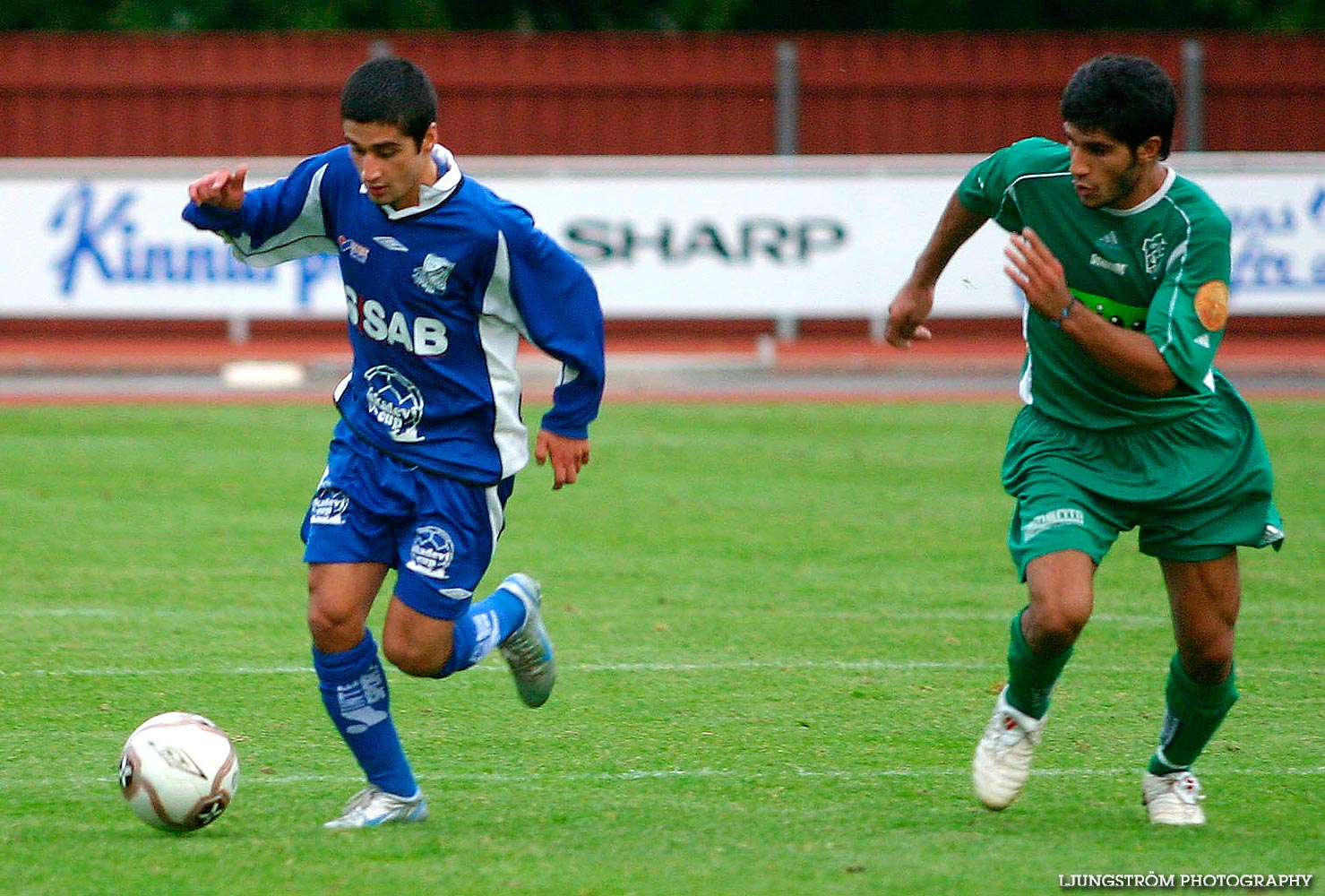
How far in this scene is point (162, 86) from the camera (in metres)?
21.0

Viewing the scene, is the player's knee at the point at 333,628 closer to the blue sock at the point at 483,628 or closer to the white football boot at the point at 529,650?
the blue sock at the point at 483,628

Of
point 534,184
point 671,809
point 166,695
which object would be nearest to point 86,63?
point 534,184

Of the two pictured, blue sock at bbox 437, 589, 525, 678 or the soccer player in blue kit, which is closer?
the soccer player in blue kit

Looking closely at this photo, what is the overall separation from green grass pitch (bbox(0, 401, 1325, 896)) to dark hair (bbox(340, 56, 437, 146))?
5.99 feet

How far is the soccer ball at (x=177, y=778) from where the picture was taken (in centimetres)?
450

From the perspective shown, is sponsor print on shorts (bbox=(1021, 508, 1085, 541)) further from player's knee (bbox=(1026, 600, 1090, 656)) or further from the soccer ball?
the soccer ball

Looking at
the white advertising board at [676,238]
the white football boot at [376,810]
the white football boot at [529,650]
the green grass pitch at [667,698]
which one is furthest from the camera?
the white advertising board at [676,238]

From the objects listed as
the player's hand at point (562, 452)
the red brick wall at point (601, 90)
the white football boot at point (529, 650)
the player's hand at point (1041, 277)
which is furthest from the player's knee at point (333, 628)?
the red brick wall at point (601, 90)

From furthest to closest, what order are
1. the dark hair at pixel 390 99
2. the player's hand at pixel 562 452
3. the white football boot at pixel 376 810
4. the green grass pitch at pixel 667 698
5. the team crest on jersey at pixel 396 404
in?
1. the player's hand at pixel 562 452
2. the team crest on jersey at pixel 396 404
3. the white football boot at pixel 376 810
4. the dark hair at pixel 390 99
5. the green grass pitch at pixel 667 698

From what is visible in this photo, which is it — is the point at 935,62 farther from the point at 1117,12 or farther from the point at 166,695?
the point at 166,695

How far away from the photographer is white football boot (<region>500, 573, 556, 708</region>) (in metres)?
5.35

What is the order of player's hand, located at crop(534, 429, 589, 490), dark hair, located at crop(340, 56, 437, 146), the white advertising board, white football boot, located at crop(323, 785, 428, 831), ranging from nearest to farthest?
dark hair, located at crop(340, 56, 437, 146) → white football boot, located at crop(323, 785, 428, 831) → player's hand, located at crop(534, 429, 589, 490) → the white advertising board

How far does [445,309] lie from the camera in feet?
15.5

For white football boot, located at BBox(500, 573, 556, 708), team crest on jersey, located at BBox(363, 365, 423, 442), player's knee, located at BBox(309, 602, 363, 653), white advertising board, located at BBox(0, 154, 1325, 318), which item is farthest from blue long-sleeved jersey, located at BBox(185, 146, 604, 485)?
white advertising board, located at BBox(0, 154, 1325, 318)
